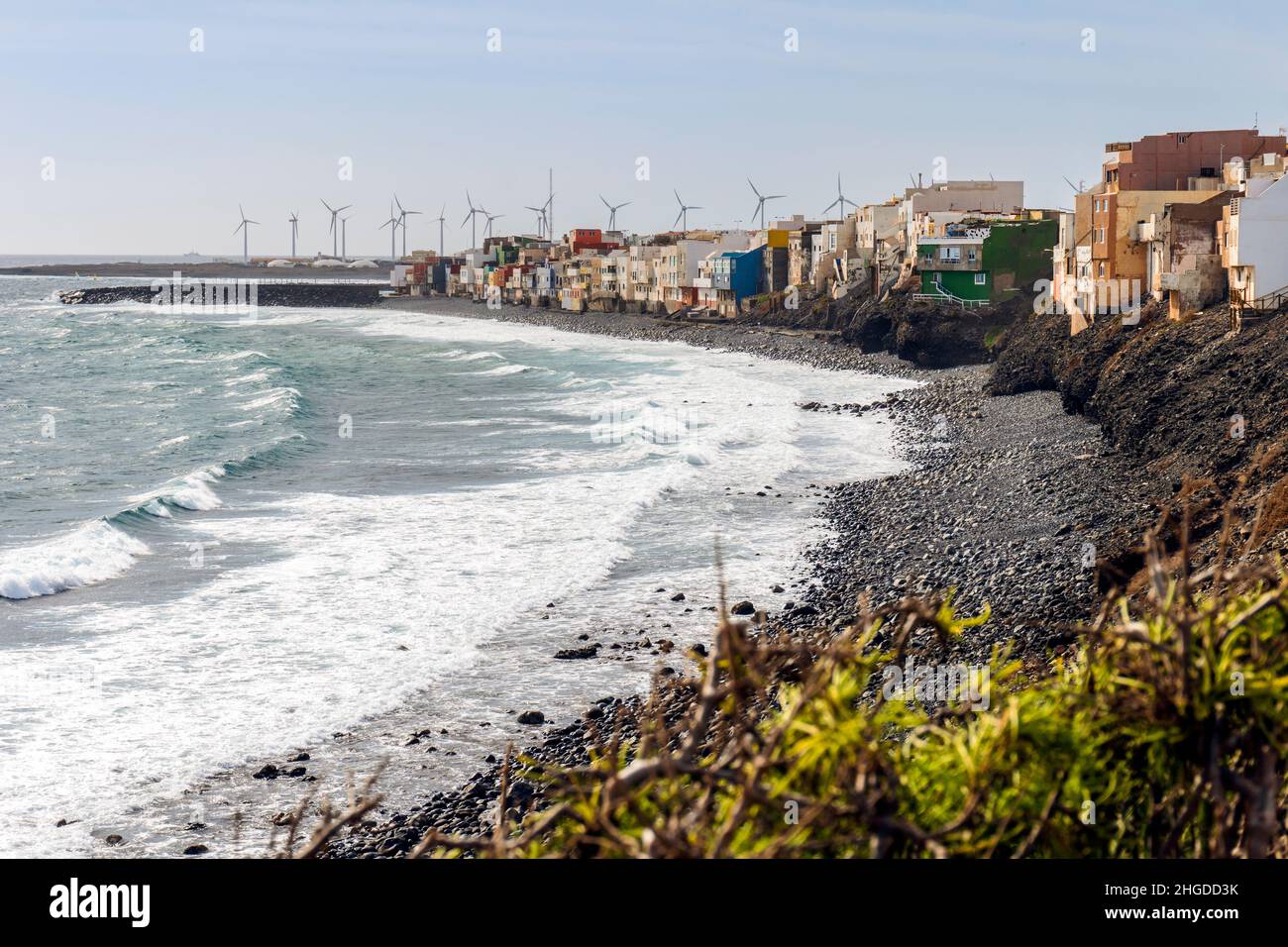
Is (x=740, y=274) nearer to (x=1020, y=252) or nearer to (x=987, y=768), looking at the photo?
(x=1020, y=252)

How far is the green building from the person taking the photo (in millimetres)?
80875

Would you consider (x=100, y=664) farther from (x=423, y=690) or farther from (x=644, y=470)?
(x=644, y=470)

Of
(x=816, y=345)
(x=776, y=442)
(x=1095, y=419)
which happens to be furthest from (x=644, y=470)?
(x=816, y=345)

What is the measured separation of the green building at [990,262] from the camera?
80875 millimetres

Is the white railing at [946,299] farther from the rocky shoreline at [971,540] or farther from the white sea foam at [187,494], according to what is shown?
the white sea foam at [187,494]

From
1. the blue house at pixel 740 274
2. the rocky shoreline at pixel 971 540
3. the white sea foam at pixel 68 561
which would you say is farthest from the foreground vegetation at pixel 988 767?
the blue house at pixel 740 274

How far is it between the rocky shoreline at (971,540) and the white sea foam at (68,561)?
1443cm

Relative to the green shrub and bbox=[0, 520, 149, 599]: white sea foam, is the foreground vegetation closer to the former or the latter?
the green shrub

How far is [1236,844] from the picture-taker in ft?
18.8

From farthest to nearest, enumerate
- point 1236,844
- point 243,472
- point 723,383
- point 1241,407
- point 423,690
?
point 723,383 → point 243,472 → point 1241,407 → point 423,690 → point 1236,844

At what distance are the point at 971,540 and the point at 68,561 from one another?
2032 centimetres

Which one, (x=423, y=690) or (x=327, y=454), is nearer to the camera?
(x=423, y=690)

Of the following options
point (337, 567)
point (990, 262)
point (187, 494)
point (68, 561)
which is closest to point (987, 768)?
point (337, 567)

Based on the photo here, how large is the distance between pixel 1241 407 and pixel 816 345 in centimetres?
6305
